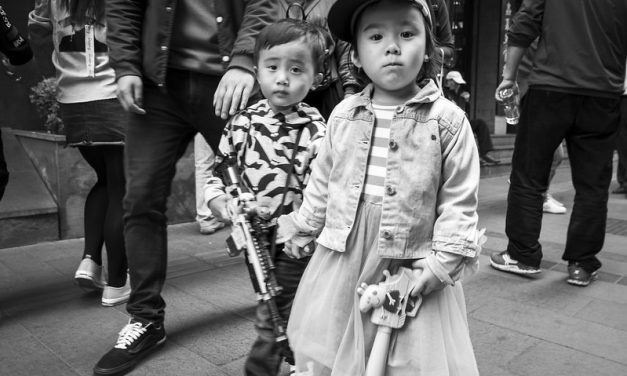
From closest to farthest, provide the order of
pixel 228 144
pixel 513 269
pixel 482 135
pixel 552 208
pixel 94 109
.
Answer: pixel 228 144 → pixel 94 109 → pixel 513 269 → pixel 552 208 → pixel 482 135

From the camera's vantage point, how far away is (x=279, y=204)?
2148 millimetres

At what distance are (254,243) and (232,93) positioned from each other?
635mm

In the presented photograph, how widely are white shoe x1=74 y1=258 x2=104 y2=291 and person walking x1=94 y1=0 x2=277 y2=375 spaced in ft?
2.81

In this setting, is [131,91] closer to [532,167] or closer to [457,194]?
[457,194]

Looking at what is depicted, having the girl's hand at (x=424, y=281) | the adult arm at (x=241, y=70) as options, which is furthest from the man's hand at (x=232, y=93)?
the girl's hand at (x=424, y=281)

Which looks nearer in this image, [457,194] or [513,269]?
[457,194]

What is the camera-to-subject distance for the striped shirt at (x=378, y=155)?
175 cm

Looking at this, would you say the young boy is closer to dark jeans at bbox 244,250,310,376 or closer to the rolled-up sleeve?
dark jeans at bbox 244,250,310,376

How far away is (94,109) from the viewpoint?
3178 millimetres

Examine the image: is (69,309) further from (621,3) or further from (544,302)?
(621,3)

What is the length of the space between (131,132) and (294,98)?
83 centimetres

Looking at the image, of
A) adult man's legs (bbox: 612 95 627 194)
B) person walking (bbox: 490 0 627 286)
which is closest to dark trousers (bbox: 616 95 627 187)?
adult man's legs (bbox: 612 95 627 194)

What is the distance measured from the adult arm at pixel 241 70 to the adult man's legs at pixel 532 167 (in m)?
2.09

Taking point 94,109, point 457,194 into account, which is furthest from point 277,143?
point 94,109
